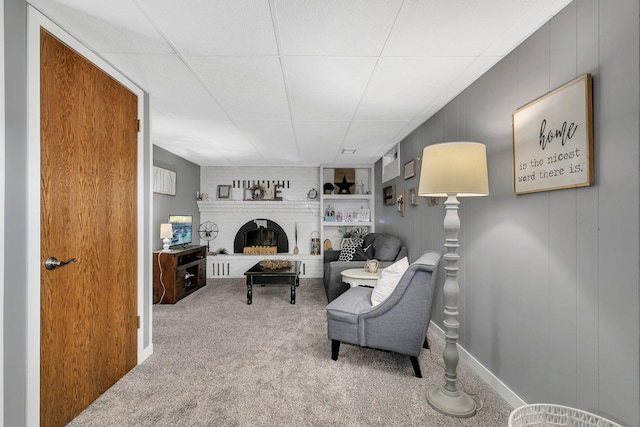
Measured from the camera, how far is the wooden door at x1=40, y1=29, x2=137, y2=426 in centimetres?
161

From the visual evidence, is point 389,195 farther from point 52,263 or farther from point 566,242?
point 52,263

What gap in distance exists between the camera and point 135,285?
7.73ft

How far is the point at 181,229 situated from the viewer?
17.0ft

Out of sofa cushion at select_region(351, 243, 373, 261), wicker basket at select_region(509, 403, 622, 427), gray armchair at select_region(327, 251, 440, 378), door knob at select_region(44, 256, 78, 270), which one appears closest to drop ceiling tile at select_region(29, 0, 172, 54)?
door knob at select_region(44, 256, 78, 270)

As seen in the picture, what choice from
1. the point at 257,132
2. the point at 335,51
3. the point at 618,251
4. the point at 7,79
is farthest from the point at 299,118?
the point at 618,251

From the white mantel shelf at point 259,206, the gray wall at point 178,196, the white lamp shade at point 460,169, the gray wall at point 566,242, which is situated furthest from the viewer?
the white mantel shelf at point 259,206

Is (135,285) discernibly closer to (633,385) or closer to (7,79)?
(7,79)

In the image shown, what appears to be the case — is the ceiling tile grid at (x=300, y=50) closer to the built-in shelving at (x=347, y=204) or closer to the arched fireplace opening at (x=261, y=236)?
the built-in shelving at (x=347, y=204)

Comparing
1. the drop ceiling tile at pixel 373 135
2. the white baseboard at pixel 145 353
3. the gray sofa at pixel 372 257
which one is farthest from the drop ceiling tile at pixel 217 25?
the gray sofa at pixel 372 257

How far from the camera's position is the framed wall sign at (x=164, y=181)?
438cm

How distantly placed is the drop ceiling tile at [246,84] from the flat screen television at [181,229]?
8.83 ft

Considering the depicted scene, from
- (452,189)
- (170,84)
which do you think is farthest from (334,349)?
(170,84)

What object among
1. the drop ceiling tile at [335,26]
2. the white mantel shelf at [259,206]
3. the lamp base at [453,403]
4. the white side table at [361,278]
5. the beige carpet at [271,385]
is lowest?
the beige carpet at [271,385]

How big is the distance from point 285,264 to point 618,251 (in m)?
3.77
